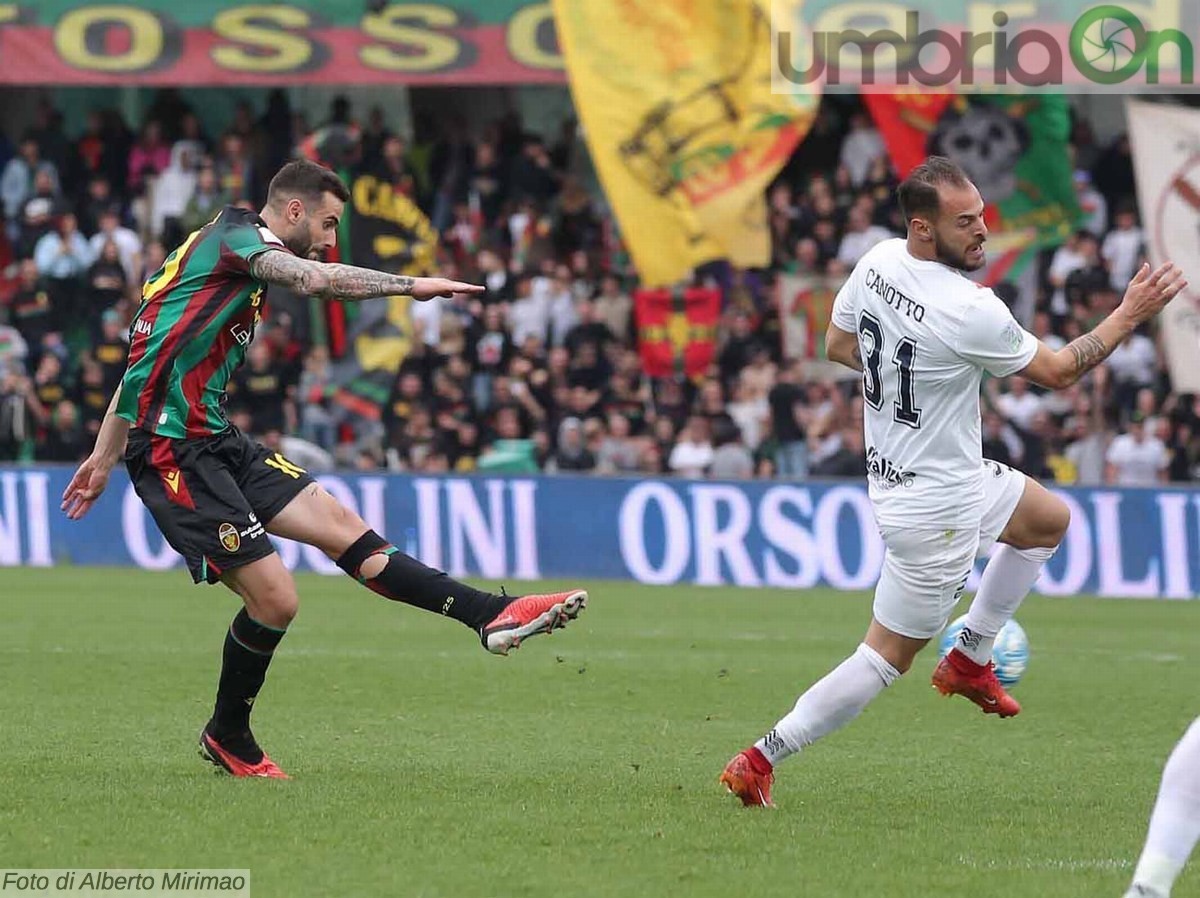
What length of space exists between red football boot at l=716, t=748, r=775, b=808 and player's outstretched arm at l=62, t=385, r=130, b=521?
250 centimetres

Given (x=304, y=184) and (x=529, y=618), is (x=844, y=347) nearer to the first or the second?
(x=529, y=618)

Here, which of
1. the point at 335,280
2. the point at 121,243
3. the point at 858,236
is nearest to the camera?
the point at 335,280

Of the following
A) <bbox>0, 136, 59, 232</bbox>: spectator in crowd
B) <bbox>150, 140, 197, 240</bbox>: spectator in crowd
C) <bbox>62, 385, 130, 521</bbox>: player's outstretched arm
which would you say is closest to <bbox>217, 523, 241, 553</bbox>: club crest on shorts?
<bbox>62, 385, 130, 521</bbox>: player's outstretched arm

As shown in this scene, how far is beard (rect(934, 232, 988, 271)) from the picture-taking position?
7145 mm

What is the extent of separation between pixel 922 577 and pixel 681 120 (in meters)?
12.7

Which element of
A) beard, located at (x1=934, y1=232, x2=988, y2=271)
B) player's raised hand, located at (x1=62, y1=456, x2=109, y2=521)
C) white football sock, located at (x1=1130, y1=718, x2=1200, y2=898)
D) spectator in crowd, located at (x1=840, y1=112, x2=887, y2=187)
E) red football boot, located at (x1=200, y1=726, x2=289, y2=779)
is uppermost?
spectator in crowd, located at (x1=840, y1=112, x2=887, y2=187)

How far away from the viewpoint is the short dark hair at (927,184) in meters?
7.14

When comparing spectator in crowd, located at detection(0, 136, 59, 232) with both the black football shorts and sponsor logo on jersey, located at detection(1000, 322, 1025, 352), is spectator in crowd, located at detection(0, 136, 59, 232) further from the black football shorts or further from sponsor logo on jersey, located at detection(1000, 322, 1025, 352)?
sponsor logo on jersey, located at detection(1000, 322, 1025, 352)

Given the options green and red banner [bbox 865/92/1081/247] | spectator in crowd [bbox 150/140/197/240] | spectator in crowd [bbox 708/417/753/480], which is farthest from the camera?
spectator in crowd [bbox 150/140/197/240]

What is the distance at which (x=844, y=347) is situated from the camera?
25.4 ft

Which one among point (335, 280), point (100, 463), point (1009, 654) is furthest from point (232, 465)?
point (1009, 654)

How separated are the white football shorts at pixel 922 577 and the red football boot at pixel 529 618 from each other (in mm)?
1051

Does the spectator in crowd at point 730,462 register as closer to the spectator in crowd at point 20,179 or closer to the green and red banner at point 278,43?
the green and red banner at point 278,43

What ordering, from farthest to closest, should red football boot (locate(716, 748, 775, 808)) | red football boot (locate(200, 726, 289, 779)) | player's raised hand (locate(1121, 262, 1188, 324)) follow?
red football boot (locate(200, 726, 289, 779)) → red football boot (locate(716, 748, 775, 808)) → player's raised hand (locate(1121, 262, 1188, 324))
